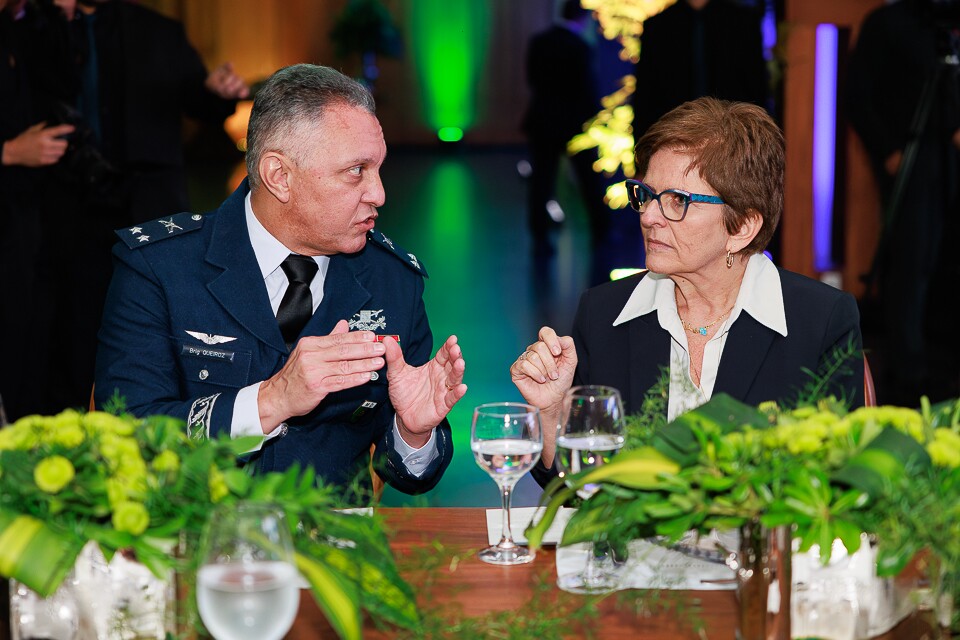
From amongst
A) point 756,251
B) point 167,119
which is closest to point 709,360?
point 756,251

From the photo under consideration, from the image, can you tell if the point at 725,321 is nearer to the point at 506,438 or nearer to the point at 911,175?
the point at 506,438

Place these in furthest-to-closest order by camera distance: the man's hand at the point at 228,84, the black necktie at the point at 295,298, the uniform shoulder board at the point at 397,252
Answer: the man's hand at the point at 228,84
the uniform shoulder board at the point at 397,252
the black necktie at the point at 295,298

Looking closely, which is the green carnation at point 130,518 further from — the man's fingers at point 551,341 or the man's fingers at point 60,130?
the man's fingers at point 60,130

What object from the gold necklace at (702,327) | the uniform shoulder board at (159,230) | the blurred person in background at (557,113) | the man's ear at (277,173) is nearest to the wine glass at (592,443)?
the gold necklace at (702,327)

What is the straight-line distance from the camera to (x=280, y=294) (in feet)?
7.84

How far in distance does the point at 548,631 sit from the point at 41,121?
152 inches

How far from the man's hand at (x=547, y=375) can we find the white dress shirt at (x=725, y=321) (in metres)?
0.24

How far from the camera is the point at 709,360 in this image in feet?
7.57

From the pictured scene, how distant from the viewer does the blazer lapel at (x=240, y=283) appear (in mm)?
2277

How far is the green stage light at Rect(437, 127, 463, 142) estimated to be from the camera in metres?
18.6

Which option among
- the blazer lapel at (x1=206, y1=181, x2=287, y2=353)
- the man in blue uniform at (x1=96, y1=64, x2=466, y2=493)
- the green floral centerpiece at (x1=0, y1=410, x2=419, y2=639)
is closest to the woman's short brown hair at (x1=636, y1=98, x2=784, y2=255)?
the man in blue uniform at (x1=96, y1=64, x2=466, y2=493)

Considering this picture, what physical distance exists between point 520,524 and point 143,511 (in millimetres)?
727

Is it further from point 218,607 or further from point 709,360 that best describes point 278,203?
point 218,607

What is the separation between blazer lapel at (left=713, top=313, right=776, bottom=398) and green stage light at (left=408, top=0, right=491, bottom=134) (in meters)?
16.6
